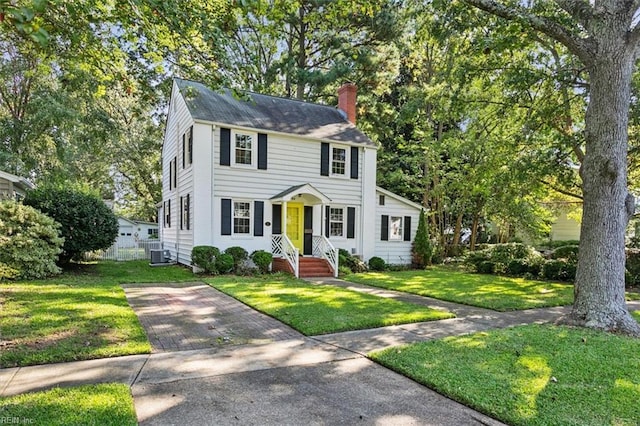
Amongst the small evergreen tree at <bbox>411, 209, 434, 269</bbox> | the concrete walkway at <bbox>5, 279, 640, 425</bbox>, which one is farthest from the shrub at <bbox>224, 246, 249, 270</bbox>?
the small evergreen tree at <bbox>411, 209, 434, 269</bbox>

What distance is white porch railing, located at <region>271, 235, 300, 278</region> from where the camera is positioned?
13352 millimetres

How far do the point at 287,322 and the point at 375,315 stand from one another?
66.6 inches

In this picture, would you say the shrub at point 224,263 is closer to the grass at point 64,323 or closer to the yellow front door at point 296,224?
the yellow front door at point 296,224

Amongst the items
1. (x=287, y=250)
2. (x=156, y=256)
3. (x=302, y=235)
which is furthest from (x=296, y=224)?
(x=156, y=256)

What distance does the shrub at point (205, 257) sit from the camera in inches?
498

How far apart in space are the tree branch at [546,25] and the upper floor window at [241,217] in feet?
32.4

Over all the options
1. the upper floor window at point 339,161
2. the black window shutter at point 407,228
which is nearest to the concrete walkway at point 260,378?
the upper floor window at point 339,161

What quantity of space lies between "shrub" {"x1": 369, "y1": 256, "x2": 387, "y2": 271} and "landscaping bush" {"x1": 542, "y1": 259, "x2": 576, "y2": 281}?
597cm

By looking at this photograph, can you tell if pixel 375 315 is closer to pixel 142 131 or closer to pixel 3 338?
pixel 3 338

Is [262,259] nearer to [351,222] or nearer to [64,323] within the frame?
[351,222]

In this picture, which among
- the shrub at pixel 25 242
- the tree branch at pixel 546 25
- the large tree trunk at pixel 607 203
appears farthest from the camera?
the shrub at pixel 25 242

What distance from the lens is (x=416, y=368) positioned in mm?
4395

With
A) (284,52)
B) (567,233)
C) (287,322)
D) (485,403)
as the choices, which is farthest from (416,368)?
(567,233)

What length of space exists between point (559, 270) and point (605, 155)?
339 inches
